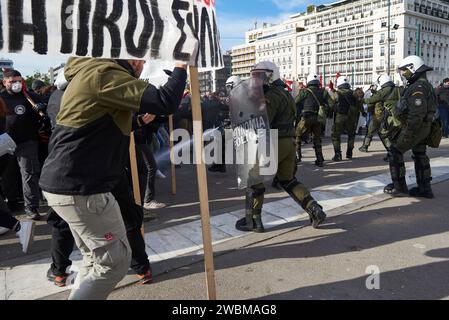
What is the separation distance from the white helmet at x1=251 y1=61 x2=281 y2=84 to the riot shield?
0.31 m

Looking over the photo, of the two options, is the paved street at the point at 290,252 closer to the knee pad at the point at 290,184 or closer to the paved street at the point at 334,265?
the paved street at the point at 334,265

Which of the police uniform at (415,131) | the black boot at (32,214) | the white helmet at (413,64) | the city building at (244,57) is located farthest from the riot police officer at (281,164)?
the city building at (244,57)

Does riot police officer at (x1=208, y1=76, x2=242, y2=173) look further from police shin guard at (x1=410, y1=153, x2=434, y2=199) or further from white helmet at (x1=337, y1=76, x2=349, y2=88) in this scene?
police shin guard at (x1=410, y1=153, x2=434, y2=199)

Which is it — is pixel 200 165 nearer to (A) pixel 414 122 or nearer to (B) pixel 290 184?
(B) pixel 290 184

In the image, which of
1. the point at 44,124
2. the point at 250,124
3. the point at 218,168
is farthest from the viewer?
the point at 218,168

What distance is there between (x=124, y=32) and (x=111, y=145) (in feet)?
2.43

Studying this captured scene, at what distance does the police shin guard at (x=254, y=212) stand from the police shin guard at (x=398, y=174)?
7.97ft

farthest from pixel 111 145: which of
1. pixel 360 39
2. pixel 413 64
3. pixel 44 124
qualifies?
pixel 360 39

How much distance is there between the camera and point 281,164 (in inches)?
183

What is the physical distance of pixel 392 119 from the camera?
20.4ft

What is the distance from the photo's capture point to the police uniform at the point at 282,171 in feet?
15.1

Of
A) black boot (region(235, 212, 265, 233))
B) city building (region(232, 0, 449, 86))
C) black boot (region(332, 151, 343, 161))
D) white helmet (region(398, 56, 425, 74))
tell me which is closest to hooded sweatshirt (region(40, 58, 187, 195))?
black boot (region(235, 212, 265, 233))
